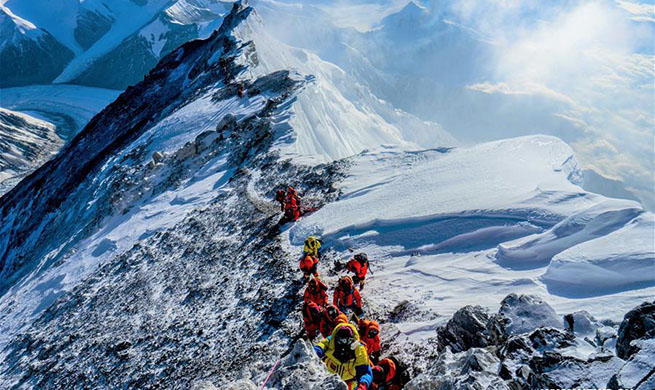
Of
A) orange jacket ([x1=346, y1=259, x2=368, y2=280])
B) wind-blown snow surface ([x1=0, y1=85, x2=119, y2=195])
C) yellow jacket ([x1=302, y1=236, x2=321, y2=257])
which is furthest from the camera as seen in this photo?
wind-blown snow surface ([x1=0, y1=85, x2=119, y2=195])

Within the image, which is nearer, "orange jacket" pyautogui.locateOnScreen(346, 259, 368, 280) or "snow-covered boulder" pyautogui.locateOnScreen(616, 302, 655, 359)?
"snow-covered boulder" pyautogui.locateOnScreen(616, 302, 655, 359)

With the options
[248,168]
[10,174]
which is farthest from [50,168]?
[10,174]

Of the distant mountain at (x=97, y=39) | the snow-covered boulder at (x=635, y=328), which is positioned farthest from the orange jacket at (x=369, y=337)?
the distant mountain at (x=97, y=39)

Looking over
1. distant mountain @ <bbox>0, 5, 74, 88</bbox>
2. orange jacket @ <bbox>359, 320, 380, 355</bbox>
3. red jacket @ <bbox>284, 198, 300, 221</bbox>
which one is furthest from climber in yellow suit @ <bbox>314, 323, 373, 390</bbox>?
distant mountain @ <bbox>0, 5, 74, 88</bbox>

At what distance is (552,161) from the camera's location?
17.1m

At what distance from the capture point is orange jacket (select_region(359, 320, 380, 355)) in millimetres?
8008

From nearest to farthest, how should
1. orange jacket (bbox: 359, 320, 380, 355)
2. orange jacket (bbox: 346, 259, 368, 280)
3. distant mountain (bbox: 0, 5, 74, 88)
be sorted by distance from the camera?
orange jacket (bbox: 359, 320, 380, 355), orange jacket (bbox: 346, 259, 368, 280), distant mountain (bbox: 0, 5, 74, 88)

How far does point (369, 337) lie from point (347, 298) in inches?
80.0

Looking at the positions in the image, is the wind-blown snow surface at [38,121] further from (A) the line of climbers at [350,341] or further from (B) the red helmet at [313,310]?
(B) the red helmet at [313,310]

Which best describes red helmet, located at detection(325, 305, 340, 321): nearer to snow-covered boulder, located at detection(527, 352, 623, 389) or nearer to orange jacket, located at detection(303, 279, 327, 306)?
orange jacket, located at detection(303, 279, 327, 306)

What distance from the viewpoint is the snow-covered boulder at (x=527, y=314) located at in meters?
6.76

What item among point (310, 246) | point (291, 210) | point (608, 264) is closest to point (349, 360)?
point (310, 246)

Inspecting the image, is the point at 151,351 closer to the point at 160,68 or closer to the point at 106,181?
the point at 106,181

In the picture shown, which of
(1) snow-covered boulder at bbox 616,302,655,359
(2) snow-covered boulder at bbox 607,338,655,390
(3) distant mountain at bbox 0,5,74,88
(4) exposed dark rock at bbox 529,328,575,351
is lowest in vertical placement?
(4) exposed dark rock at bbox 529,328,575,351
